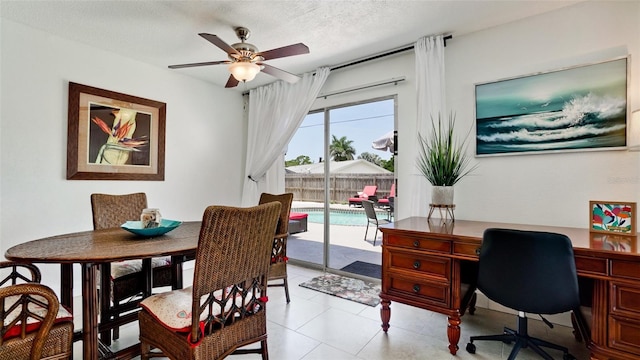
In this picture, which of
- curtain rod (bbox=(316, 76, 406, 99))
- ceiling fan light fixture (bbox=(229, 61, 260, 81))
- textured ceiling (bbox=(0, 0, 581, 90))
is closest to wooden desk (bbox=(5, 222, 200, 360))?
ceiling fan light fixture (bbox=(229, 61, 260, 81))

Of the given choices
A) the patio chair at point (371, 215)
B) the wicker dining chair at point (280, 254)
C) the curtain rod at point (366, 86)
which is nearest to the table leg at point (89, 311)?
the wicker dining chair at point (280, 254)

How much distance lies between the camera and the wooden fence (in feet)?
10.9

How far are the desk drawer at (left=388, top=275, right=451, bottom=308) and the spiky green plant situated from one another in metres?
0.86

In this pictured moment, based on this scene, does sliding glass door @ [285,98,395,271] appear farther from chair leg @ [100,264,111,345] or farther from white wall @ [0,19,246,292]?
chair leg @ [100,264,111,345]

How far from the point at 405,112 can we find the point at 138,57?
10.0 feet

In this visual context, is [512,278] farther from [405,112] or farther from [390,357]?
[405,112]

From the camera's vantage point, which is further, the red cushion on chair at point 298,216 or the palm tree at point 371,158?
the red cushion on chair at point 298,216

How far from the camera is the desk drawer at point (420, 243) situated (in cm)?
190

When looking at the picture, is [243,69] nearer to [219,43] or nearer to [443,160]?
[219,43]

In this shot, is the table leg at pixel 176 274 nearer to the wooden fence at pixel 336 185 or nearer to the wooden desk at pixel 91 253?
the wooden desk at pixel 91 253

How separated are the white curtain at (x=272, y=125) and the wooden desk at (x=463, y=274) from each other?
6.66 ft

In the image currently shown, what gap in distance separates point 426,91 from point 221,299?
250 cm

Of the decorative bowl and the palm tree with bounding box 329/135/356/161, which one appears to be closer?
the decorative bowl

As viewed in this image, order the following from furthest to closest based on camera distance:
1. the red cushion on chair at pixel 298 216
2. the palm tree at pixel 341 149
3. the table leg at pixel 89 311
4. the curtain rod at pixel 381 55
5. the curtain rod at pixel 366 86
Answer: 1. the red cushion on chair at pixel 298 216
2. the palm tree at pixel 341 149
3. the curtain rod at pixel 366 86
4. the curtain rod at pixel 381 55
5. the table leg at pixel 89 311
